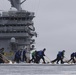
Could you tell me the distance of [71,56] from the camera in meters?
35.0

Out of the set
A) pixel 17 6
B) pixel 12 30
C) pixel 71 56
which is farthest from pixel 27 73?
pixel 17 6

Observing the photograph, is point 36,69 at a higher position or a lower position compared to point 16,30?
lower

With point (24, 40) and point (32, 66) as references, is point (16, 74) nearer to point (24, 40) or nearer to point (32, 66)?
point (32, 66)

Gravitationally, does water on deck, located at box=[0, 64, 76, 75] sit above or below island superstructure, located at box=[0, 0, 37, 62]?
below

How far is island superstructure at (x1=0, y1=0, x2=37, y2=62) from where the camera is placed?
72.9m

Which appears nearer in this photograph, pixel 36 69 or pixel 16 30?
pixel 36 69

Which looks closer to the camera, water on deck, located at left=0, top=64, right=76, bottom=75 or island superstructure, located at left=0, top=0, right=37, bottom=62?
water on deck, located at left=0, top=64, right=76, bottom=75

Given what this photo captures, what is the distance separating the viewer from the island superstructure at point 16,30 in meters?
72.9

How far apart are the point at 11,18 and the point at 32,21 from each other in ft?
13.9

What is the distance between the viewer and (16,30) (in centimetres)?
7350

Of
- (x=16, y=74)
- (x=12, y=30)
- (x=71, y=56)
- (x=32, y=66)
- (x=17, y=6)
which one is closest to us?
(x=16, y=74)

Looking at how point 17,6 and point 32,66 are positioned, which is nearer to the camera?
point 32,66

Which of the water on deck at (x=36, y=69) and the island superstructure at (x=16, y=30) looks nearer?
the water on deck at (x=36, y=69)

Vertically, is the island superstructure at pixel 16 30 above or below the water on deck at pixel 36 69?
above
